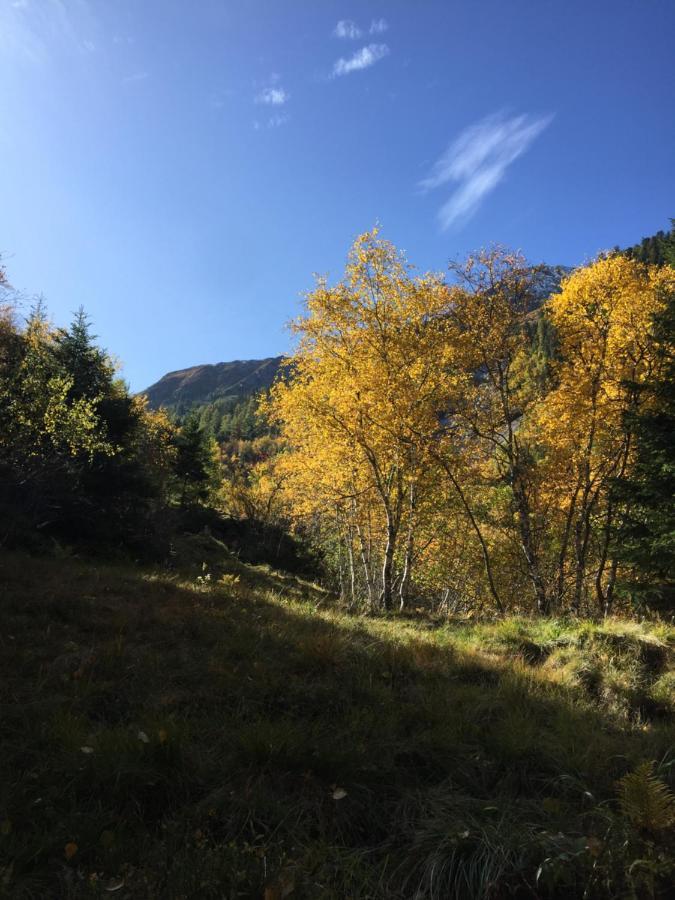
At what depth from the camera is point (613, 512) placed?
12.0m

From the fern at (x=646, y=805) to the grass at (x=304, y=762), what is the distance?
0.13 feet

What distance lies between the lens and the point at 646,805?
2559 mm

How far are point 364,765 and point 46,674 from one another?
3019mm

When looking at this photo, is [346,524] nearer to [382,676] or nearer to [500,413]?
[500,413]

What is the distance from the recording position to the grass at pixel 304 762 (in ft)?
7.32

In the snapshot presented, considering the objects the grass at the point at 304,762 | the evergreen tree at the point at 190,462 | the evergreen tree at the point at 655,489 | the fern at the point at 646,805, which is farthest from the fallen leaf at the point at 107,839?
the evergreen tree at the point at 190,462

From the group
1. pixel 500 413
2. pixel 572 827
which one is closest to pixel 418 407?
pixel 500 413

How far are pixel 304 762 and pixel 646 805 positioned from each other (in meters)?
2.10

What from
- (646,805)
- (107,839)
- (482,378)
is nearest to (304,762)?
(107,839)

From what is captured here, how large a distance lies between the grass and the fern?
0.13ft

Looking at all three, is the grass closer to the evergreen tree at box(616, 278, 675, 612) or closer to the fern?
the fern

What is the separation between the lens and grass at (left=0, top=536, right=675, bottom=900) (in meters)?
2.23

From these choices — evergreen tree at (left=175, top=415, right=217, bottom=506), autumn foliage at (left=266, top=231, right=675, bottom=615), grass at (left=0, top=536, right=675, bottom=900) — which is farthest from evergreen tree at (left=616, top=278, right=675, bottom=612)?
evergreen tree at (left=175, top=415, right=217, bottom=506)

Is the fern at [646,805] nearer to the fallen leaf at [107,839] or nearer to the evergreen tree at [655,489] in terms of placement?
the fallen leaf at [107,839]
